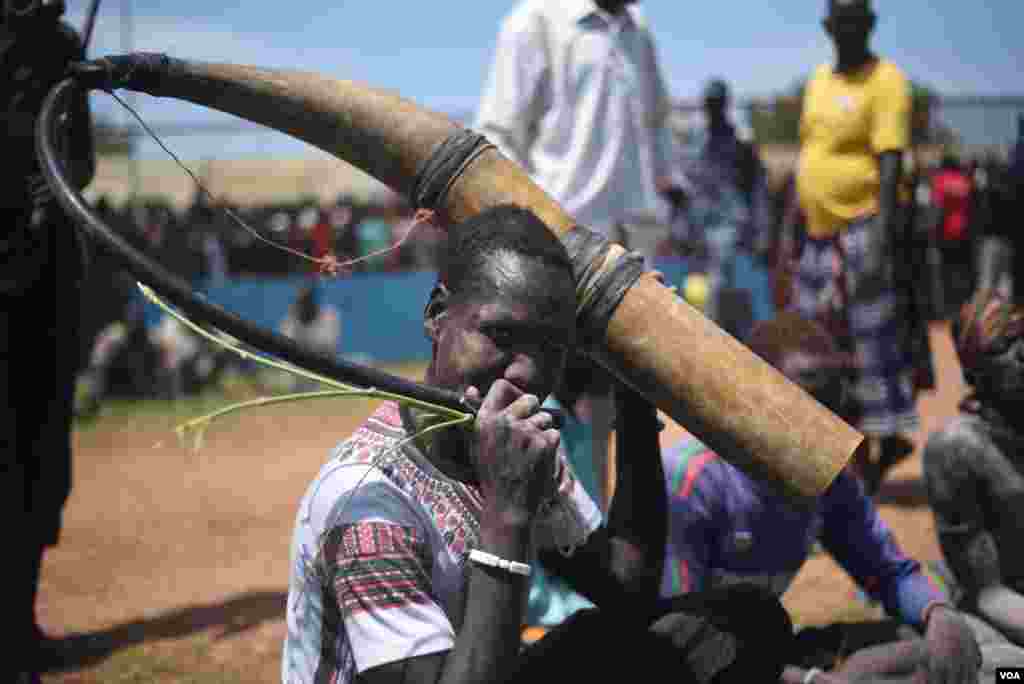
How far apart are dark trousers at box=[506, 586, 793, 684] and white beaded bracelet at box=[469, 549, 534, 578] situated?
54cm

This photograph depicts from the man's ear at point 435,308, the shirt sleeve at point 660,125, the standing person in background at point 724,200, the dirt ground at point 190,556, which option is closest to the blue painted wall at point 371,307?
the standing person in background at point 724,200

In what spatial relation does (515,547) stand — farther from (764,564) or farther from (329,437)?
(329,437)

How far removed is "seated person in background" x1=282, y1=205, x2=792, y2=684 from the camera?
189 cm

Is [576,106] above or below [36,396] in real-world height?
above

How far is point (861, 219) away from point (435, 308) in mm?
3875

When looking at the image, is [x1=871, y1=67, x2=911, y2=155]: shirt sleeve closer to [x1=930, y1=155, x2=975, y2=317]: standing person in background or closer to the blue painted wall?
the blue painted wall

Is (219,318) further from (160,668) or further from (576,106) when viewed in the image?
(576,106)

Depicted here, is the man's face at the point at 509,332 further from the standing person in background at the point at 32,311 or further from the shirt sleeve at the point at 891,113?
the shirt sleeve at the point at 891,113

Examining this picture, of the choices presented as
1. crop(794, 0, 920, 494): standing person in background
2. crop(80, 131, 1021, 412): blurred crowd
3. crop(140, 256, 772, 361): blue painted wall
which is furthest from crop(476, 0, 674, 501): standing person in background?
crop(140, 256, 772, 361): blue painted wall

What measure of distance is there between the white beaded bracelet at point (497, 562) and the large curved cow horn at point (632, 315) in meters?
0.65

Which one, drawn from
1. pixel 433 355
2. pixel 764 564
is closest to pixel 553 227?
pixel 433 355

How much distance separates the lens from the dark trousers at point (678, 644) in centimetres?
241

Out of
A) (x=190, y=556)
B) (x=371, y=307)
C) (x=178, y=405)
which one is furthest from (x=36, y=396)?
(x=371, y=307)

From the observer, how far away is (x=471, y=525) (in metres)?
2.12
